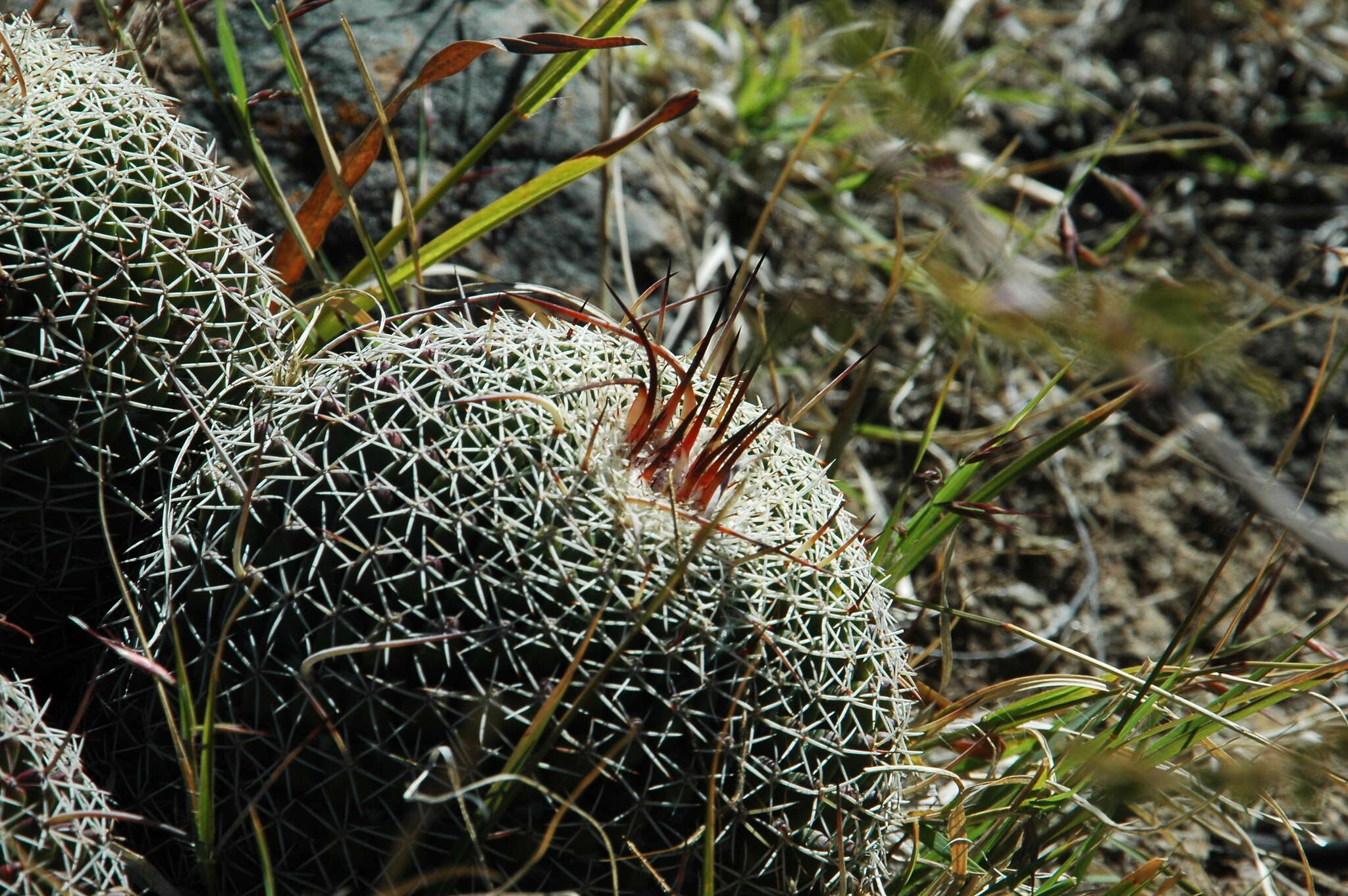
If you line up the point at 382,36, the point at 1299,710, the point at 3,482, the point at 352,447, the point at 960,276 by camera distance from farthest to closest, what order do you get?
the point at 382,36, the point at 1299,710, the point at 3,482, the point at 352,447, the point at 960,276

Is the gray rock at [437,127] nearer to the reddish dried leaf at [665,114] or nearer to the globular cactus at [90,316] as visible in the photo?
the reddish dried leaf at [665,114]

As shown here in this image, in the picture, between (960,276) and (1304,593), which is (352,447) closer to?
(960,276)

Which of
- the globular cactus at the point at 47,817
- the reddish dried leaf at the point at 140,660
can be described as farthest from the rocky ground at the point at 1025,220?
the globular cactus at the point at 47,817

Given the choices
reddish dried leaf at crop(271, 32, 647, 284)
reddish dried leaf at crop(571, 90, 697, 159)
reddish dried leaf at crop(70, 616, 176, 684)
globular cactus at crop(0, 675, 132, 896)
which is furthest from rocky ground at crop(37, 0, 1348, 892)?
globular cactus at crop(0, 675, 132, 896)

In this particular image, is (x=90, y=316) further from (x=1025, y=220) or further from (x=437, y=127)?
(x=1025, y=220)

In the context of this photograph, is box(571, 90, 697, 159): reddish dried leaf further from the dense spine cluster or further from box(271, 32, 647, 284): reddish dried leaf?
the dense spine cluster

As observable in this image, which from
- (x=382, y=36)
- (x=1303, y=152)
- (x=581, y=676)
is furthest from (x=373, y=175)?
(x=1303, y=152)
